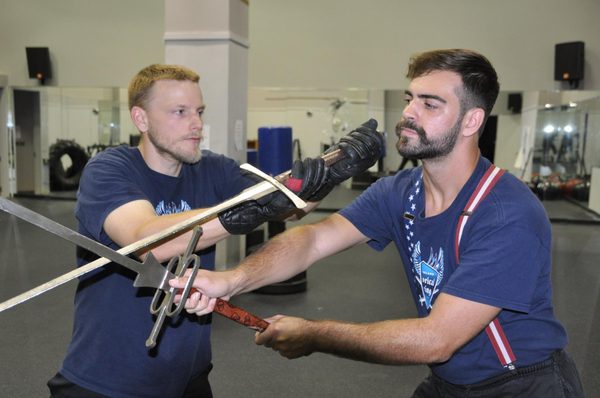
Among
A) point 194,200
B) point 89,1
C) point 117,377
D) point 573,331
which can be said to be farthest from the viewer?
point 89,1

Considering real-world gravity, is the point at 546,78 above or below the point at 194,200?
above

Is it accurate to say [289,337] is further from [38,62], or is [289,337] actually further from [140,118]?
[38,62]

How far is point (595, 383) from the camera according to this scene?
142 inches

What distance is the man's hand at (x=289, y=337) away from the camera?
158 centimetres

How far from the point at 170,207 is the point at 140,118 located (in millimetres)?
313

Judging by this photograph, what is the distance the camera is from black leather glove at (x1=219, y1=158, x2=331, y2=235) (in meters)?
1.50

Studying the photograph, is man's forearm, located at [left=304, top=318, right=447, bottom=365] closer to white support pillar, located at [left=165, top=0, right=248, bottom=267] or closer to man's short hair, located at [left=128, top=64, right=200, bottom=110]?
man's short hair, located at [left=128, top=64, right=200, bottom=110]

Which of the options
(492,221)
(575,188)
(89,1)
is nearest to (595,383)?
(492,221)

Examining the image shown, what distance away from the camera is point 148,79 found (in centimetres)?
206

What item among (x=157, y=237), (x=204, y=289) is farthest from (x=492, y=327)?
(x=157, y=237)

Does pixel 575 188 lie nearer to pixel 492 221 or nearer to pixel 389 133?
pixel 389 133

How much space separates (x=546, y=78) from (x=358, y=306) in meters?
6.33

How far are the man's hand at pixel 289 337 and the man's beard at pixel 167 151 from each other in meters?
0.66

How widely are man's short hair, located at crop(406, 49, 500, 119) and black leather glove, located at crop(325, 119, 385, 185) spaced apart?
0.89ft
